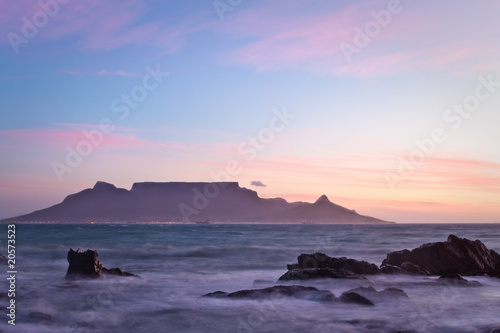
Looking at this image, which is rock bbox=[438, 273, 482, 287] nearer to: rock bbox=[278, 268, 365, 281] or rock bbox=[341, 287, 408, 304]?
rock bbox=[278, 268, 365, 281]

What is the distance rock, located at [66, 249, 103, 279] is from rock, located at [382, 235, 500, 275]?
16630 mm

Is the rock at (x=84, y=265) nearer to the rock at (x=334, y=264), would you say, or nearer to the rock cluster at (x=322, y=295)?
the rock cluster at (x=322, y=295)

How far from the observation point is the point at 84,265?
24797 mm

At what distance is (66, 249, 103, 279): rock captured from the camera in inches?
954

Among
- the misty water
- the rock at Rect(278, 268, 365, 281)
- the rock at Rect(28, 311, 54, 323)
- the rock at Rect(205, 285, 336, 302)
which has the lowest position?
the misty water

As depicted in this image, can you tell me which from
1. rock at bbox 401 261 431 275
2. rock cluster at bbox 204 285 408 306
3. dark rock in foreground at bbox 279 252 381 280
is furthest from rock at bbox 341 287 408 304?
rock at bbox 401 261 431 275

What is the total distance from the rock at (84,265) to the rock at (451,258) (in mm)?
16630

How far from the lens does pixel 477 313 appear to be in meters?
17.6

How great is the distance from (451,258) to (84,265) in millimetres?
19899

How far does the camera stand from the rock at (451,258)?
91.2 ft

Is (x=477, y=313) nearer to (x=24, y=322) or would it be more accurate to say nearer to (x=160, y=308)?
(x=160, y=308)

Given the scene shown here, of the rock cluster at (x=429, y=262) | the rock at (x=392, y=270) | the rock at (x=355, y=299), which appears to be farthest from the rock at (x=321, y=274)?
the rock at (x=355, y=299)

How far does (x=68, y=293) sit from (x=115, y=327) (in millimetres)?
6689

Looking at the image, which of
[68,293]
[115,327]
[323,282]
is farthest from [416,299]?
[68,293]
